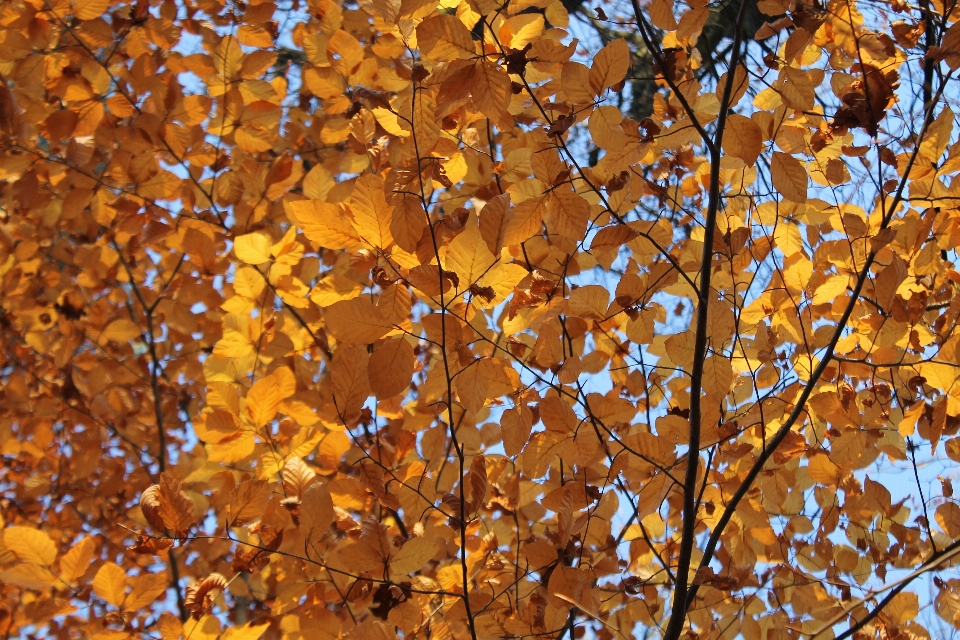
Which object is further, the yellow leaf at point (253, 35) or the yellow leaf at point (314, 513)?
the yellow leaf at point (253, 35)

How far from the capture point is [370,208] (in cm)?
89

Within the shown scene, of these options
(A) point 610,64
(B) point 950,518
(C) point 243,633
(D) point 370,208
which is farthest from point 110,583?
(B) point 950,518

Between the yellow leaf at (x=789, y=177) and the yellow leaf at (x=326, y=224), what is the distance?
23.7 inches

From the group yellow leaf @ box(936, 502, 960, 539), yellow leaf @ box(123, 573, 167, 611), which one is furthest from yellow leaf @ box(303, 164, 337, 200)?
yellow leaf @ box(936, 502, 960, 539)

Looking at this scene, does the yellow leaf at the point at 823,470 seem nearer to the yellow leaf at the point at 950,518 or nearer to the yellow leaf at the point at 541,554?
the yellow leaf at the point at 950,518

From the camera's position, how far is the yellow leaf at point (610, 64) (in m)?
0.95

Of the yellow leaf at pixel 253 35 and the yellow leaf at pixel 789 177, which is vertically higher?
the yellow leaf at pixel 253 35

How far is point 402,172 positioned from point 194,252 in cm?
87

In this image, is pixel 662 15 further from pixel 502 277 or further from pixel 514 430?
pixel 514 430

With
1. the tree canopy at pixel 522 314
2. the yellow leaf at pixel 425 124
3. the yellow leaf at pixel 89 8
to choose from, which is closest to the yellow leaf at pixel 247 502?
the tree canopy at pixel 522 314

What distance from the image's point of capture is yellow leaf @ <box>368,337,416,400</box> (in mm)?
880

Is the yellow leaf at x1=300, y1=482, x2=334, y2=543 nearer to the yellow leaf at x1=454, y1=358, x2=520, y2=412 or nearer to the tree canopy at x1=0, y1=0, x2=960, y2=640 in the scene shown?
the tree canopy at x1=0, y1=0, x2=960, y2=640

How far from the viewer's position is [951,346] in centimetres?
114

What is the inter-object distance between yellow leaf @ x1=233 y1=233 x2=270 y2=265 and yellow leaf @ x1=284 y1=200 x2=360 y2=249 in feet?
1.64
